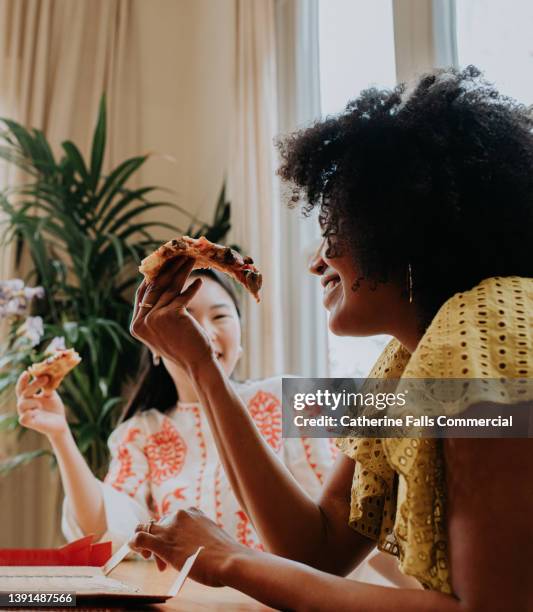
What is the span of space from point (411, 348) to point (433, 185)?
0.23 meters

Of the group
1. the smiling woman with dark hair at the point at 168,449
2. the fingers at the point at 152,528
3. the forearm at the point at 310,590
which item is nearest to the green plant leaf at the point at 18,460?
the smiling woman with dark hair at the point at 168,449

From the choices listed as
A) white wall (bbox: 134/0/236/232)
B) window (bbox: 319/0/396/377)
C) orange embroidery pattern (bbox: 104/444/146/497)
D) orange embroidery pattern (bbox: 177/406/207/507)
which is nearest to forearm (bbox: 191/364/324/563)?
orange embroidery pattern (bbox: 177/406/207/507)

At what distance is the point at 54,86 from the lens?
3.13m

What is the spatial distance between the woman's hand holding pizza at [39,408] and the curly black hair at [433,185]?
0.95 meters

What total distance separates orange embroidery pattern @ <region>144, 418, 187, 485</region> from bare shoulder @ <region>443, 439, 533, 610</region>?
1235 mm

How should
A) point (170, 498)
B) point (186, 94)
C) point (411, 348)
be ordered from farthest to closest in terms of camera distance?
point (186, 94), point (170, 498), point (411, 348)

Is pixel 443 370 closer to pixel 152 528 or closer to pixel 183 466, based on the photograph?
pixel 152 528

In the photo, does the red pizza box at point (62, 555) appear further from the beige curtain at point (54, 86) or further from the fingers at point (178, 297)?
the beige curtain at point (54, 86)

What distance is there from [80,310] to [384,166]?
6.54 feet

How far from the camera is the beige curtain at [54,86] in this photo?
286 centimetres

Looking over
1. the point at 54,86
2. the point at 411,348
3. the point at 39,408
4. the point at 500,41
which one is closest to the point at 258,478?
the point at 411,348

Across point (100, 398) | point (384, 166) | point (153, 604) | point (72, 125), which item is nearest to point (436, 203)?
point (384, 166)

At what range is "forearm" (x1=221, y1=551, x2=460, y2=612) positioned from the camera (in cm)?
68

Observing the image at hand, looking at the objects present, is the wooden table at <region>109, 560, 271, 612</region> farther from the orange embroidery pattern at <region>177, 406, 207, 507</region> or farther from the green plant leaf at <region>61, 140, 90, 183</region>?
the green plant leaf at <region>61, 140, 90, 183</region>
